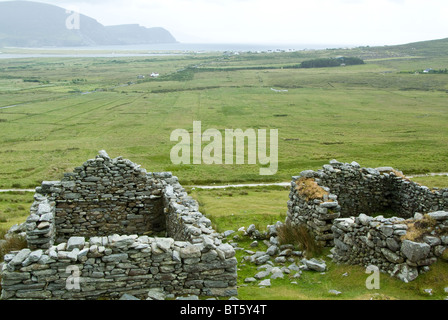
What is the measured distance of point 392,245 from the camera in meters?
11.9

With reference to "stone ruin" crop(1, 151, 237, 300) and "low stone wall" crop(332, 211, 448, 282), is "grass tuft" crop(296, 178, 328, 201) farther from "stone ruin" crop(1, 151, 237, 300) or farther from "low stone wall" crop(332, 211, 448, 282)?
"stone ruin" crop(1, 151, 237, 300)

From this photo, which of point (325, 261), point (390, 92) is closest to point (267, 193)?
point (325, 261)

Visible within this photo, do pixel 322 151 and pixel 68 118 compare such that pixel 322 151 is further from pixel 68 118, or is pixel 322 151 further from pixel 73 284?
pixel 68 118

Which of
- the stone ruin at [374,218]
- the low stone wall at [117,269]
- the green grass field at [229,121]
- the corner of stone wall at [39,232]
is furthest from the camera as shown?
the green grass field at [229,121]

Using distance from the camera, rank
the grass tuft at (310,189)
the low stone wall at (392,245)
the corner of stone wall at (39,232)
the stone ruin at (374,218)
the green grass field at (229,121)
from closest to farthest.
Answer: the low stone wall at (392,245) < the stone ruin at (374,218) < the corner of stone wall at (39,232) < the grass tuft at (310,189) < the green grass field at (229,121)

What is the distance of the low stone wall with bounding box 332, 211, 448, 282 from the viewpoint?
11.4 metres

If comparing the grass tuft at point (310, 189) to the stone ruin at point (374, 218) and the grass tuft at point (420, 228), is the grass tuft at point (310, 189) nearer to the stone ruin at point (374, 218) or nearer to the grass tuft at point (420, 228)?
the stone ruin at point (374, 218)

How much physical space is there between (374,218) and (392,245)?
4.69ft

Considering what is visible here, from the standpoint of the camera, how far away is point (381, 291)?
1123cm

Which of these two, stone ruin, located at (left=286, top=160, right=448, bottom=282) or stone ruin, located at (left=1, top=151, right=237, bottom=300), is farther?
stone ruin, located at (left=286, top=160, right=448, bottom=282)

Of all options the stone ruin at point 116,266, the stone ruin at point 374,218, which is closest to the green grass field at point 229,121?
the stone ruin at point 374,218

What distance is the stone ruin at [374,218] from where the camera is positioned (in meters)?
11.7

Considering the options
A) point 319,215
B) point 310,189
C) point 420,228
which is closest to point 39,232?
point 319,215

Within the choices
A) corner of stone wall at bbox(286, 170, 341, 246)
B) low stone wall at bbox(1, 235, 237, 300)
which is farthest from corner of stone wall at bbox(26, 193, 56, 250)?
corner of stone wall at bbox(286, 170, 341, 246)
